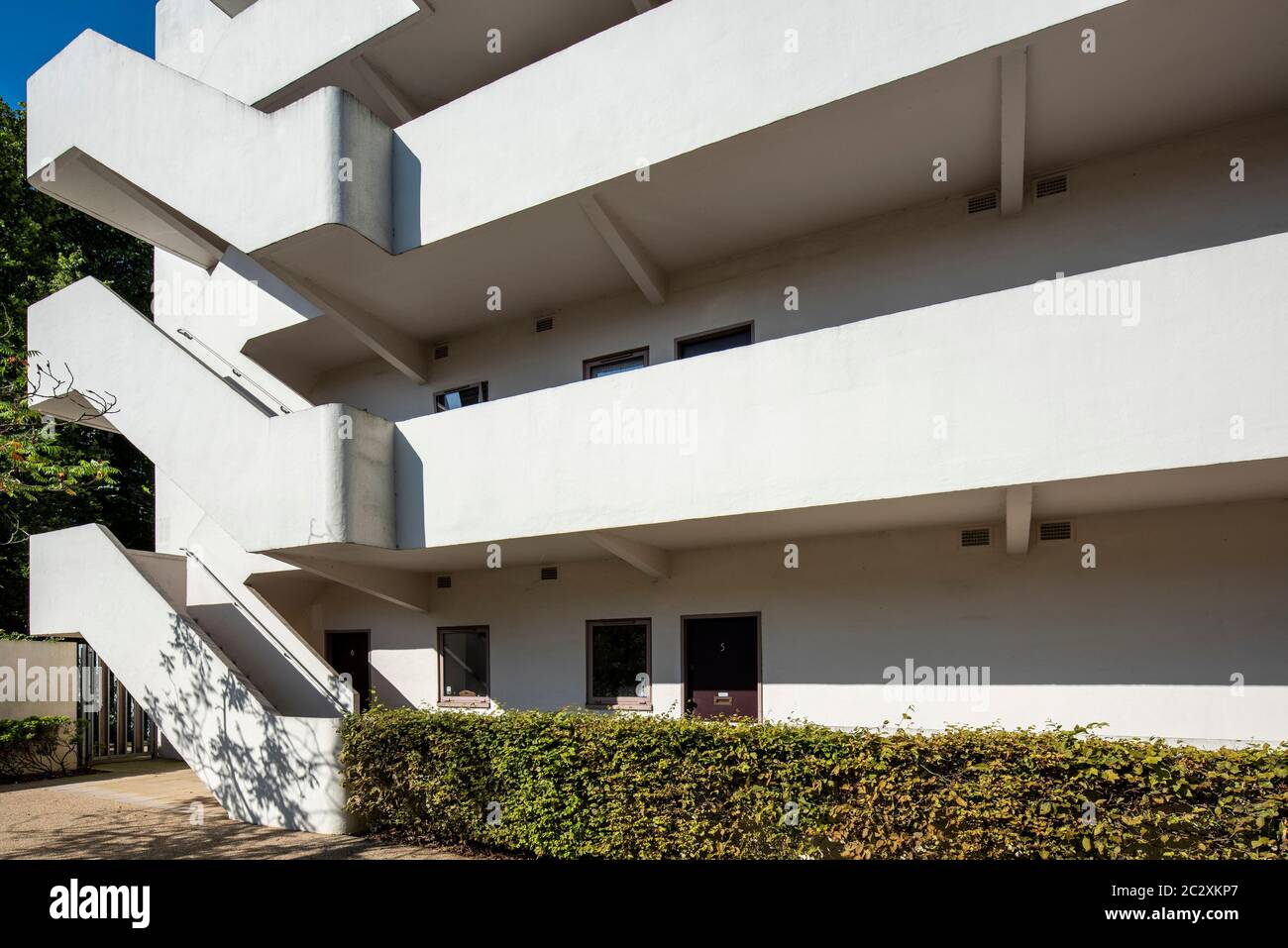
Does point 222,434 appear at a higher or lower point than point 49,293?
lower

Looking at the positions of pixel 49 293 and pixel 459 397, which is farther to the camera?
pixel 49 293

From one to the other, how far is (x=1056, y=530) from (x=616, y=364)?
5855 millimetres

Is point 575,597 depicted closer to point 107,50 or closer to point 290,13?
point 290,13

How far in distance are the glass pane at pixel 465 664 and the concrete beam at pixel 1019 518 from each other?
25.2 ft

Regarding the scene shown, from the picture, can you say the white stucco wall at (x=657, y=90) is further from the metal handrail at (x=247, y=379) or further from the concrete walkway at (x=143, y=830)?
the concrete walkway at (x=143, y=830)

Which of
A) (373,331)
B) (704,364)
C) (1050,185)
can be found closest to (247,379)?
(373,331)

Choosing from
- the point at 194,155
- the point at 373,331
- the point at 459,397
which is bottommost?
the point at 459,397

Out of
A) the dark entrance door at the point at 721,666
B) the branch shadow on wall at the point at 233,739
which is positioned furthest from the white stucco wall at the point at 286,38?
the dark entrance door at the point at 721,666

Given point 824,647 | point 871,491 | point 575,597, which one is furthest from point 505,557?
point 871,491

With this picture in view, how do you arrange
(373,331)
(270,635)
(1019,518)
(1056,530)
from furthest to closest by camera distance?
(270,635), (373,331), (1056,530), (1019,518)

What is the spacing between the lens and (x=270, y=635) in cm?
1254

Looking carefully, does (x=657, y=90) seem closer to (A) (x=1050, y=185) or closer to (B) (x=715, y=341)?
(B) (x=715, y=341)

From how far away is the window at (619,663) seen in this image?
10.3 meters

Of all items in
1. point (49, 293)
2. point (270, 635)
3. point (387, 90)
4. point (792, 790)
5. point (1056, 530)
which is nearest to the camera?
point (792, 790)
